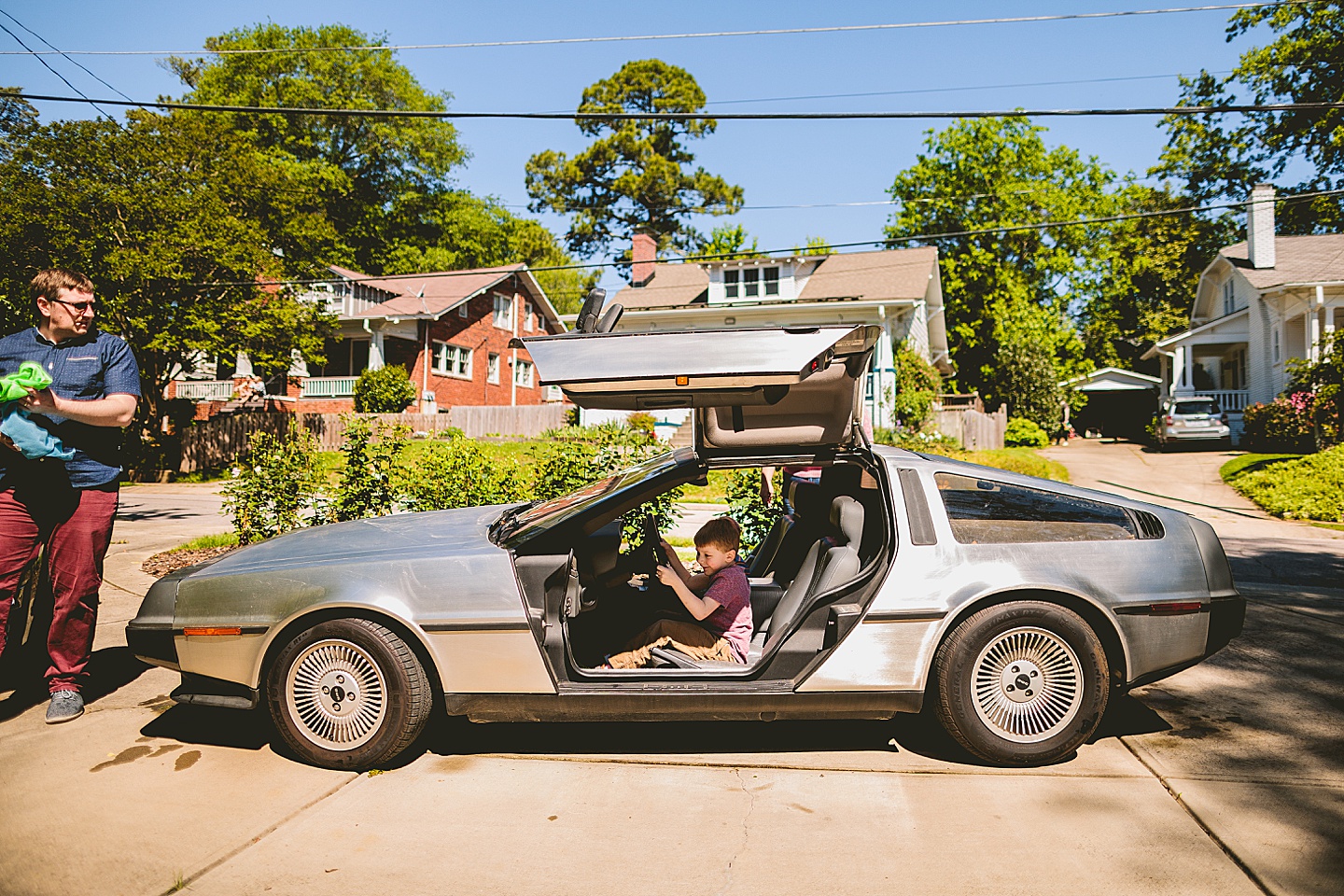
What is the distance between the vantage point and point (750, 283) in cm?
2991

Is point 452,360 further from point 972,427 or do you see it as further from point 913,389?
point 972,427

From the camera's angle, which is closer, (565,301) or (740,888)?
(740,888)

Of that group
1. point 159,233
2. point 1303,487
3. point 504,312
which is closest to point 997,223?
point 504,312

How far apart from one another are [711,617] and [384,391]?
91.3 ft

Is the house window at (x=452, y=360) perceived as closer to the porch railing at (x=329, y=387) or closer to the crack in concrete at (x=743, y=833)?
the porch railing at (x=329, y=387)

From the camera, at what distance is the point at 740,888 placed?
285cm

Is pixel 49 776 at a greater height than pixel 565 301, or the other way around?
pixel 565 301

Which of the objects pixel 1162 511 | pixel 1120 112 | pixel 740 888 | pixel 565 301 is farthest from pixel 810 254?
pixel 565 301

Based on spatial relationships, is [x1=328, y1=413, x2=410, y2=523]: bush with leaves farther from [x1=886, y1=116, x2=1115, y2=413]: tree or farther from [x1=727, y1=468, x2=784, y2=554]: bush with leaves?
[x1=886, y1=116, x2=1115, y2=413]: tree

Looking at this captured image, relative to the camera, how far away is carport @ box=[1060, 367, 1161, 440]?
4316 centimetres

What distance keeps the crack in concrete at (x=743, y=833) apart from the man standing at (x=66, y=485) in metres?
3.32

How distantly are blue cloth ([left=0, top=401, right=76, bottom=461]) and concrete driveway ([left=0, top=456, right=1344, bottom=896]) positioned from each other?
4.42 feet

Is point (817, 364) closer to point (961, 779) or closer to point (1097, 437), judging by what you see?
point (961, 779)

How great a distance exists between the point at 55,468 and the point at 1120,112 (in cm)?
1093
